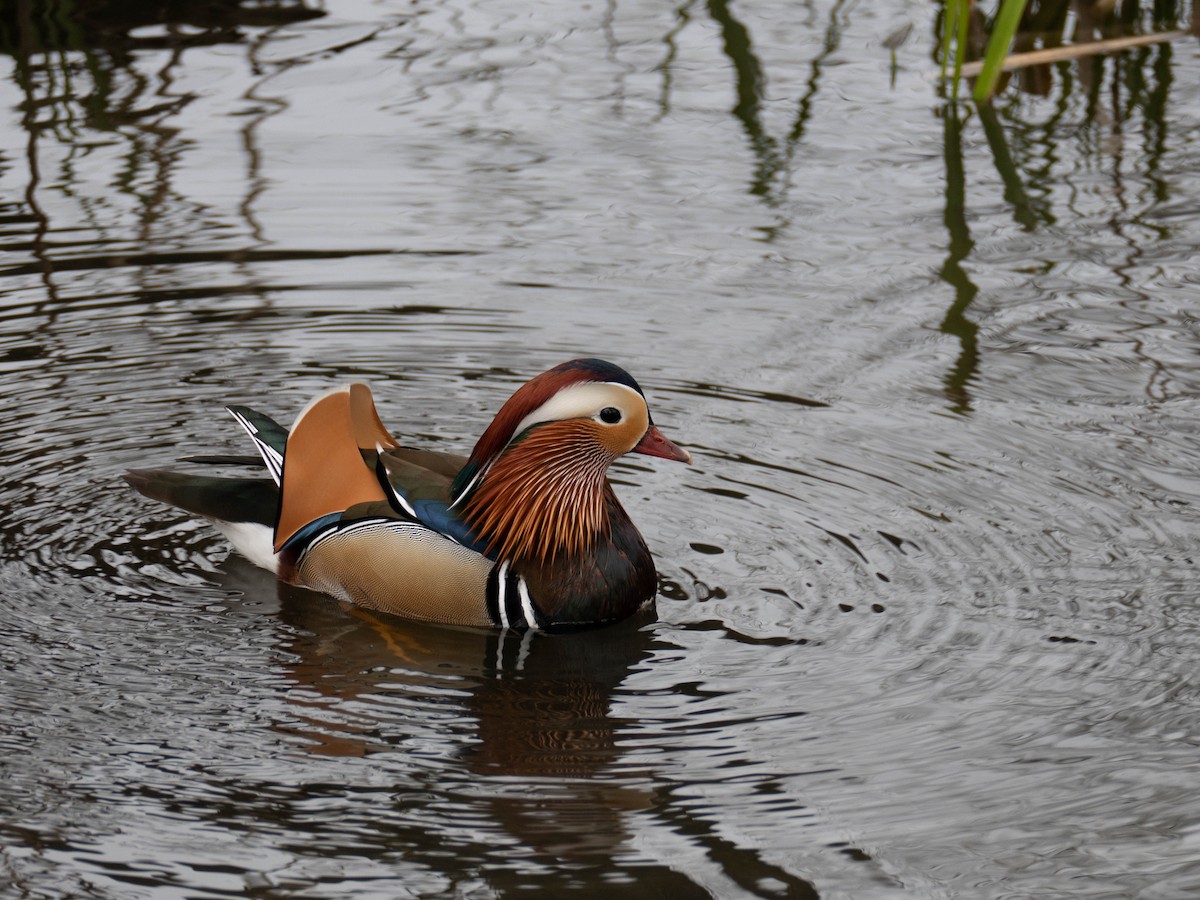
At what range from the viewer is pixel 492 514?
6.44 m

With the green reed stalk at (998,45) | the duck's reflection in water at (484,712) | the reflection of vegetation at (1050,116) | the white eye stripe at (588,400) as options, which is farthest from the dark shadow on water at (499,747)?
the green reed stalk at (998,45)

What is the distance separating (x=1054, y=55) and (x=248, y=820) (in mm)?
8372

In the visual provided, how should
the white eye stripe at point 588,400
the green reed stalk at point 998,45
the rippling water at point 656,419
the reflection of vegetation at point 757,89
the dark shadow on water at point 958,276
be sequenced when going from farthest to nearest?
the reflection of vegetation at point 757,89
the green reed stalk at point 998,45
the dark shadow on water at point 958,276
the white eye stripe at point 588,400
the rippling water at point 656,419

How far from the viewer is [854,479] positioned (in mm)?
7199

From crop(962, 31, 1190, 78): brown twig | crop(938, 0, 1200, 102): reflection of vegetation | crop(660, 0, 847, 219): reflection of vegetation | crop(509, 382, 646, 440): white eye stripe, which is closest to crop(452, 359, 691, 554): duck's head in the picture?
crop(509, 382, 646, 440): white eye stripe

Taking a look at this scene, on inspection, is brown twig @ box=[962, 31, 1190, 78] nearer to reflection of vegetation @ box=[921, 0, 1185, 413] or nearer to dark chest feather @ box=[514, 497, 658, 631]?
reflection of vegetation @ box=[921, 0, 1185, 413]

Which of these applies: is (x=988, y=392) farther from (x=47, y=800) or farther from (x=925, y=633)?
(x=47, y=800)

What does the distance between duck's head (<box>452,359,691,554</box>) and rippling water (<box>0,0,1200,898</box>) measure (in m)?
0.49

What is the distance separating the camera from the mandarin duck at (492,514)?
6367 millimetres

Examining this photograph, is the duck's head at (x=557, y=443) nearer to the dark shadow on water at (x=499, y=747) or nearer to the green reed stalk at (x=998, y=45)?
the dark shadow on water at (x=499, y=747)

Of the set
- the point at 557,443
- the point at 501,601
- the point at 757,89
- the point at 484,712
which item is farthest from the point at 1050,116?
the point at 484,712

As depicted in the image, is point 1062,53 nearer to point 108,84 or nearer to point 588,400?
point 108,84

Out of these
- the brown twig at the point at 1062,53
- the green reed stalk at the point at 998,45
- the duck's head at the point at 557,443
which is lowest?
the duck's head at the point at 557,443

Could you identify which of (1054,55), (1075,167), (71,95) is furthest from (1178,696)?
(71,95)
